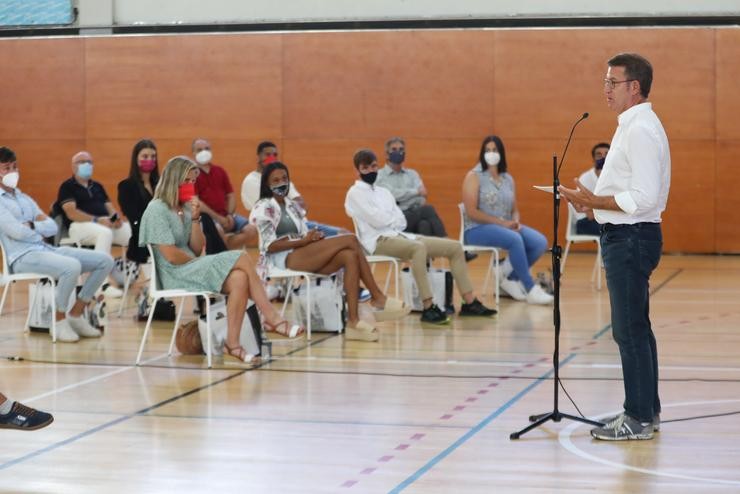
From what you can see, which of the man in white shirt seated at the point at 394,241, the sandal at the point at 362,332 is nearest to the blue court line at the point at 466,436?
the sandal at the point at 362,332

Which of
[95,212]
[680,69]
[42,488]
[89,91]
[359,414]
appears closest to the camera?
[42,488]

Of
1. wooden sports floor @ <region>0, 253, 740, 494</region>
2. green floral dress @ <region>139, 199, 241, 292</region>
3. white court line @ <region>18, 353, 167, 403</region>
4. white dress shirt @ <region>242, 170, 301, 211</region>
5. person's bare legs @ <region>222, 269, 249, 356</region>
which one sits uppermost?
white dress shirt @ <region>242, 170, 301, 211</region>

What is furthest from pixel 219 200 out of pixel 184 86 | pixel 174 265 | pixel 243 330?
pixel 184 86

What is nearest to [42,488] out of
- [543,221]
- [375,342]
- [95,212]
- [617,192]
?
[617,192]

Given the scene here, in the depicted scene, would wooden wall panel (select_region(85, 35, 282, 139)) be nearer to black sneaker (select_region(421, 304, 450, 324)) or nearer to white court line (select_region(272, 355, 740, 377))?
black sneaker (select_region(421, 304, 450, 324))

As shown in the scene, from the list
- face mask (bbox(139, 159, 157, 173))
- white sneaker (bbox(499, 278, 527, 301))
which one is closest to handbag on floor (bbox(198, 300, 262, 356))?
face mask (bbox(139, 159, 157, 173))

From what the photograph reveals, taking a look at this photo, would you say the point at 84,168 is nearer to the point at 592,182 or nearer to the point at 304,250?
the point at 304,250

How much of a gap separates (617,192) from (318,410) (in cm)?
180

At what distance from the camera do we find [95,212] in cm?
1043

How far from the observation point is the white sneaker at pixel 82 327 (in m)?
8.38

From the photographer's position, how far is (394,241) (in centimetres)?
916

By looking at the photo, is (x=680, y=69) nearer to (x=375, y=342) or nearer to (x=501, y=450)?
(x=375, y=342)

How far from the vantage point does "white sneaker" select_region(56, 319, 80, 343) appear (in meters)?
8.21

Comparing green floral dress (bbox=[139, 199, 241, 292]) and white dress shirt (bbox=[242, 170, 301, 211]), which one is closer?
green floral dress (bbox=[139, 199, 241, 292])
